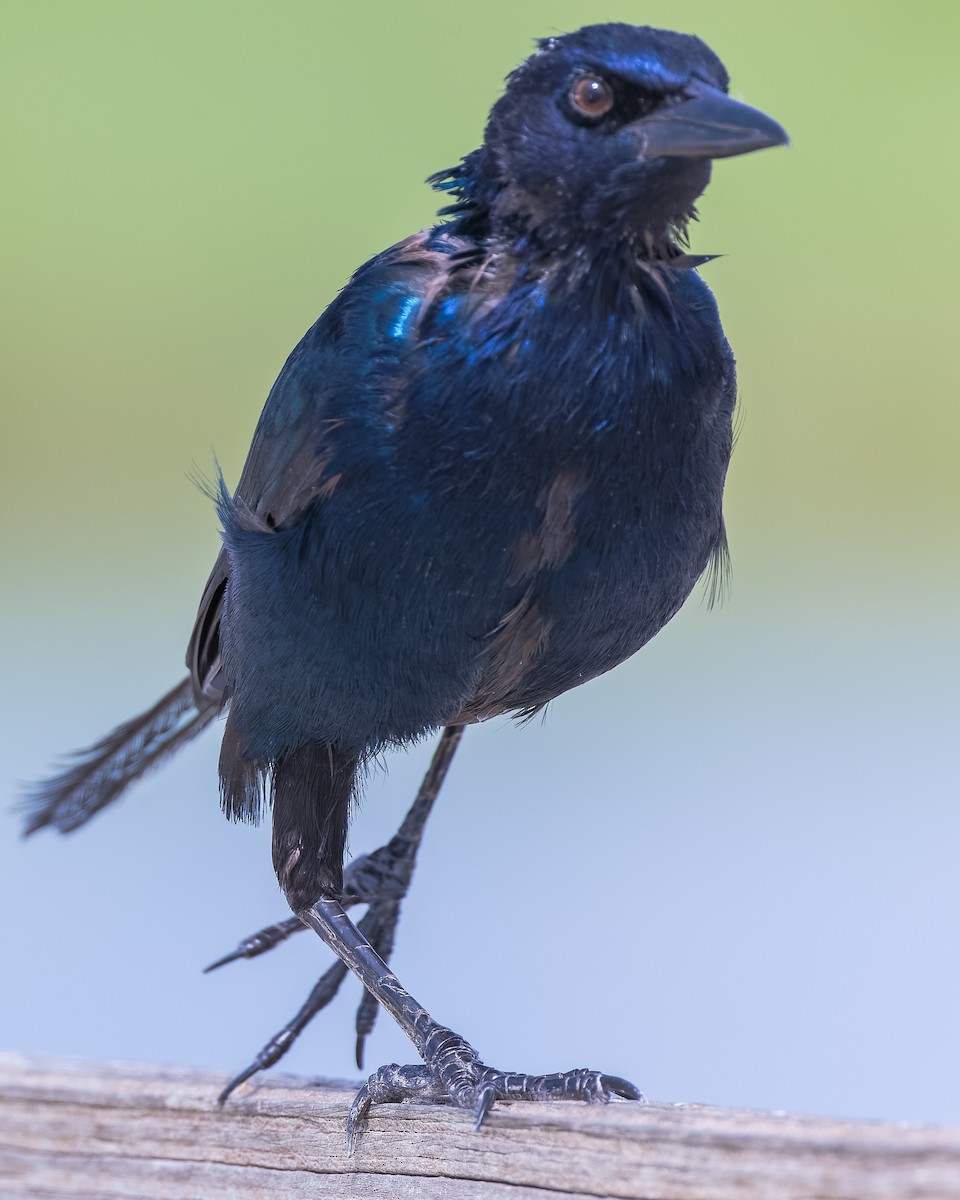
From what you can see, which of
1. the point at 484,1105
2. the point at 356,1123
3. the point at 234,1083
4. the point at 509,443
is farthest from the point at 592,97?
the point at 234,1083

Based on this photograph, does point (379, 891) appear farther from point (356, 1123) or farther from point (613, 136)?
point (613, 136)

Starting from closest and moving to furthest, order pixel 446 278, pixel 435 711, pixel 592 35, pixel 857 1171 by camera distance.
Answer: pixel 857 1171
pixel 592 35
pixel 446 278
pixel 435 711

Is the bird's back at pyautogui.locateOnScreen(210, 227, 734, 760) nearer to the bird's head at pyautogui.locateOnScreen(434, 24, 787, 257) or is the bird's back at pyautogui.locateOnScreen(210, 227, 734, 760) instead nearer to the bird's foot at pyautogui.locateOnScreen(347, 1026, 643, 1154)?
the bird's head at pyautogui.locateOnScreen(434, 24, 787, 257)

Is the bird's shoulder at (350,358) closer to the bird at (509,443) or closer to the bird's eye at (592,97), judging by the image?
the bird at (509,443)

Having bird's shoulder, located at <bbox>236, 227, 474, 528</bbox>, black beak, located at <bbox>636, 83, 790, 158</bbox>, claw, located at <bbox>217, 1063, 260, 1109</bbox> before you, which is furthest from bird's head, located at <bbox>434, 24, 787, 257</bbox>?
claw, located at <bbox>217, 1063, 260, 1109</bbox>

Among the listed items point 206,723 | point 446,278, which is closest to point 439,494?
point 446,278

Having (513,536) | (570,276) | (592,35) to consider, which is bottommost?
(513,536)

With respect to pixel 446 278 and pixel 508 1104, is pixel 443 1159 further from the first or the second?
pixel 446 278
